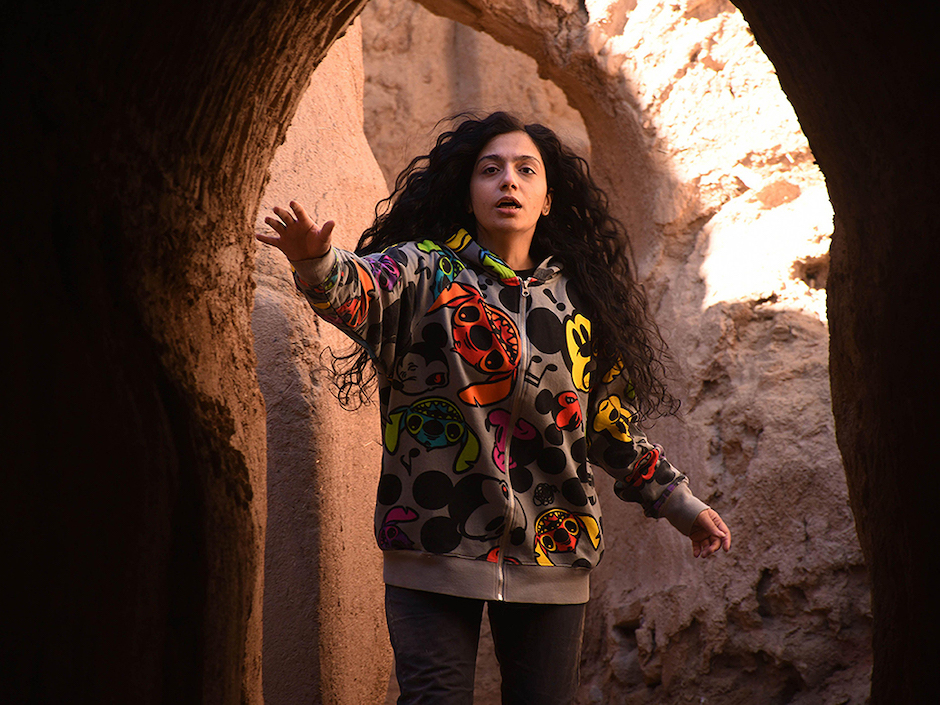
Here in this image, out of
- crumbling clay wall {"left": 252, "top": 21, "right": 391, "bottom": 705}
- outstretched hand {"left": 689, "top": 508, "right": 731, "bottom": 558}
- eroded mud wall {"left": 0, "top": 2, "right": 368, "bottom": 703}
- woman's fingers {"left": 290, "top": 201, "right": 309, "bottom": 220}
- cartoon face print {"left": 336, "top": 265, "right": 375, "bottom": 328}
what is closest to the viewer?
eroded mud wall {"left": 0, "top": 2, "right": 368, "bottom": 703}

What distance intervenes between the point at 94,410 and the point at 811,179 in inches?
109

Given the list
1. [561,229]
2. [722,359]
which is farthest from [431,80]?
[561,229]

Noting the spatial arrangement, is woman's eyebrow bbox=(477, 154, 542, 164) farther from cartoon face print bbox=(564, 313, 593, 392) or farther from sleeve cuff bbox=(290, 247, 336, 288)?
sleeve cuff bbox=(290, 247, 336, 288)

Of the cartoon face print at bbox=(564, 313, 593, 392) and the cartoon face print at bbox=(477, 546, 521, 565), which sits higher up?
the cartoon face print at bbox=(564, 313, 593, 392)

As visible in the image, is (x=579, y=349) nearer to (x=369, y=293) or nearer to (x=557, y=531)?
(x=557, y=531)

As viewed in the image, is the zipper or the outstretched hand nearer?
the zipper

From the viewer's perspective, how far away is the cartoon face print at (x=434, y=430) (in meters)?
1.68

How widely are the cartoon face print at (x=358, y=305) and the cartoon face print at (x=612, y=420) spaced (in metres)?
0.62

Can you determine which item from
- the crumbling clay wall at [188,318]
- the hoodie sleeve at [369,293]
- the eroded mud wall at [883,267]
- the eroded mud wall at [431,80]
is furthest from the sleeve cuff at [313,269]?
the eroded mud wall at [431,80]

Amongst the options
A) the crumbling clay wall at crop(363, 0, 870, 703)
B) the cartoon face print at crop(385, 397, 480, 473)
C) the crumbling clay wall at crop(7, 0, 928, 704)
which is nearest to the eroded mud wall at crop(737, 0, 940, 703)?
the crumbling clay wall at crop(7, 0, 928, 704)

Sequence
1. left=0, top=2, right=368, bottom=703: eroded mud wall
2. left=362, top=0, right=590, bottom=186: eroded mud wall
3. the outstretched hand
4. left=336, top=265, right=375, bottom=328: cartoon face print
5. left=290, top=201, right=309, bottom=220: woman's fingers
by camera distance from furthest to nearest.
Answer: left=362, top=0, right=590, bottom=186: eroded mud wall
the outstretched hand
left=336, top=265, right=375, bottom=328: cartoon face print
left=290, top=201, right=309, bottom=220: woman's fingers
left=0, top=2, right=368, bottom=703: eroded mud wall

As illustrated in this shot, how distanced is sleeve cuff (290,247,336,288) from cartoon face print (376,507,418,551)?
46 centimetres

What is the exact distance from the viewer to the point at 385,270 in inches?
67.4

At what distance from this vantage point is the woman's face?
1.97m
